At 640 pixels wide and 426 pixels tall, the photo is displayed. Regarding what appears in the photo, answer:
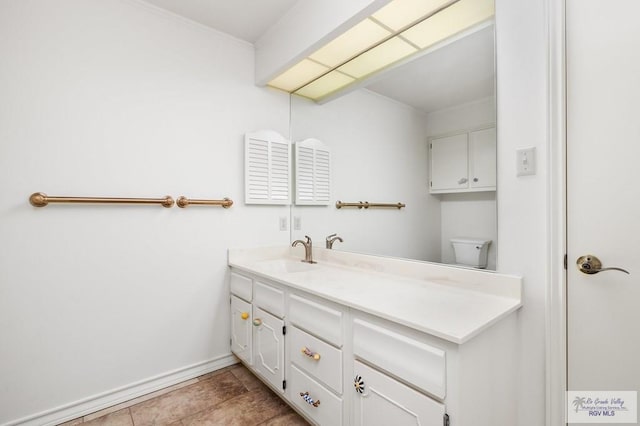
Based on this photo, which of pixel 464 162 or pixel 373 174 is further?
pixel 373 174

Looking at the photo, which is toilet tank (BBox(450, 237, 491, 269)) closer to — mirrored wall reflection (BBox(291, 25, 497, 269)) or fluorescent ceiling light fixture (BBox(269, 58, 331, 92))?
mirrored wall reflection (BBox(291, 25, 497, 269))

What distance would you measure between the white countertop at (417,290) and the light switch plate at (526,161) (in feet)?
1.43

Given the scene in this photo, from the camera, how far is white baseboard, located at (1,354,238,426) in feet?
5.20

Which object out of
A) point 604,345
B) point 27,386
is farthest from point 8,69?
point 604,345

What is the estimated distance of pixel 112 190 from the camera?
5.84ft

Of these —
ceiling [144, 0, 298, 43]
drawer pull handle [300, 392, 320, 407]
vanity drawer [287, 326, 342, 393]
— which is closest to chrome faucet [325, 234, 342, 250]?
vanity drawer [287, 326, 342, 393]

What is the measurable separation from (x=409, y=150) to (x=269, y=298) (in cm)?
119

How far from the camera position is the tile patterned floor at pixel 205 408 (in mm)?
1618

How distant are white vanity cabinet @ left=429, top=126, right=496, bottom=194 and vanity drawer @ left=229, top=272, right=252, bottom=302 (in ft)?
4.34

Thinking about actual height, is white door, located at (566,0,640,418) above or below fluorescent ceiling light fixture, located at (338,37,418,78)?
A: below

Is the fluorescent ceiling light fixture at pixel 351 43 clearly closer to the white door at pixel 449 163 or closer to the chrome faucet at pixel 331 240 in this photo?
the white door at pixel 449 163

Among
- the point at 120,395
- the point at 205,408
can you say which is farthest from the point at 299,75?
the point at 120,395

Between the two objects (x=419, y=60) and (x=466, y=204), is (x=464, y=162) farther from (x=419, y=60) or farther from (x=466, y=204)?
(x=419, y=60)

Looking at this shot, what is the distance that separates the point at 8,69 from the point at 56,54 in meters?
0.23
